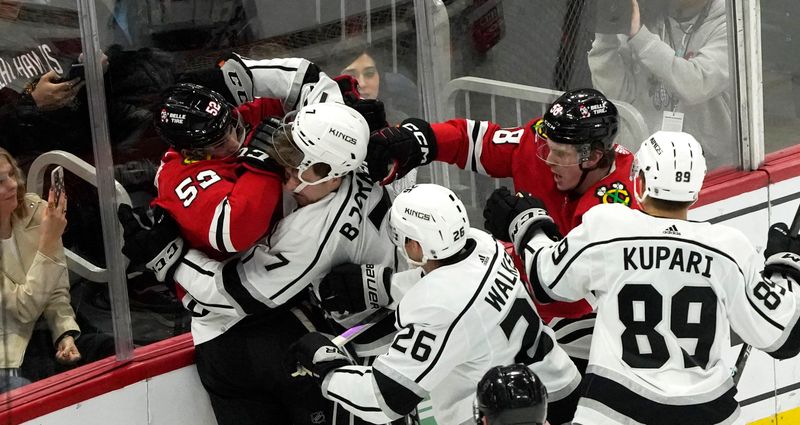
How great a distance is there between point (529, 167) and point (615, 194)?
29cm

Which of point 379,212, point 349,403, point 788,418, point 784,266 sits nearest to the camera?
point 349,403

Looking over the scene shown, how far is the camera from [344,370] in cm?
270

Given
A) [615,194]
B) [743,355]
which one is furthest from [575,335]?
[743,355]

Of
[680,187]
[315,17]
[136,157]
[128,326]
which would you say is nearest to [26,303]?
[128,326]

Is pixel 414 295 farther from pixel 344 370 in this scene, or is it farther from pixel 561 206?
pixel 561 206

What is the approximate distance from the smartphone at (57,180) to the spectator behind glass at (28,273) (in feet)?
0.05

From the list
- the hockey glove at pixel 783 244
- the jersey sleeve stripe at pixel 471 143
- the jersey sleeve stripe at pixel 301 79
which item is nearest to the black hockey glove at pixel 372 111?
the jersey sleeve stripe at pixel 301 79

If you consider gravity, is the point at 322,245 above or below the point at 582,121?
below

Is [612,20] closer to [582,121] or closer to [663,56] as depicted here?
[663,56]

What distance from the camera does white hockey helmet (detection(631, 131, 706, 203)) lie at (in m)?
2.57

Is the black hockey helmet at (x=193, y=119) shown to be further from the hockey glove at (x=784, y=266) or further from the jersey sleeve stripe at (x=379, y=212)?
the hockey glove at (x=784, y=266)

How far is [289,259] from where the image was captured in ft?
9.50

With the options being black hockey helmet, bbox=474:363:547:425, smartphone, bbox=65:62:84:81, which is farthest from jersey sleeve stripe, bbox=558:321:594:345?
smartphone, bbox=65:62:84:81

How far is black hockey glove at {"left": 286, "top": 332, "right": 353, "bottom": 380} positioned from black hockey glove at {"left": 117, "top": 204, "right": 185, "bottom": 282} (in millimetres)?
366
